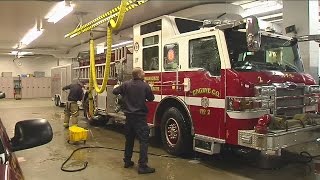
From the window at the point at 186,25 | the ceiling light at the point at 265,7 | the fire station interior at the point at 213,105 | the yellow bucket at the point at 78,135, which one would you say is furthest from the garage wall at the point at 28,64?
Result: the window at the point at 186,25

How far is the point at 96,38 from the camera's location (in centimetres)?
1862

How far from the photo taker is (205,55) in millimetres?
5793

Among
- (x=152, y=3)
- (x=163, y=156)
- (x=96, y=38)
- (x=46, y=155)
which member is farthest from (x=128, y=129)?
(x=96, y=38)

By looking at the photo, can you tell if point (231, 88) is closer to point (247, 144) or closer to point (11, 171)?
point (247, 144)

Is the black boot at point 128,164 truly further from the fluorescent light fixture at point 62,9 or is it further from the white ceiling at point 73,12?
the white ceiling at point 73,12

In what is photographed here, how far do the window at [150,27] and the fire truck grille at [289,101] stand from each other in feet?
9.71

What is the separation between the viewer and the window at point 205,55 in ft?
18.2

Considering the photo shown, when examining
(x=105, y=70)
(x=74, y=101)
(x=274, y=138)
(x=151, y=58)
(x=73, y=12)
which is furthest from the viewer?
(x=73, y=12)

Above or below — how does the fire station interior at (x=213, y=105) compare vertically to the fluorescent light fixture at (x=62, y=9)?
below

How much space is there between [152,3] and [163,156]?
6.14 metres

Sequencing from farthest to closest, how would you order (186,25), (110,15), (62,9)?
(62,9) < (110,15) < (186,25)

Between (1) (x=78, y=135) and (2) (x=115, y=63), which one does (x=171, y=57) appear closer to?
(2) (x=115, y=63)

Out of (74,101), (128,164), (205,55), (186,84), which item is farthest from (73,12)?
(128,164)

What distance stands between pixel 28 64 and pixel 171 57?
28.0 meters
